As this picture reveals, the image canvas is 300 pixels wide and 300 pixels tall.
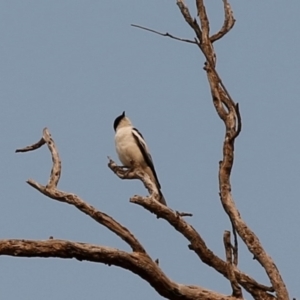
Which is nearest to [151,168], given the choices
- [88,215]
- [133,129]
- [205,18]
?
[133,129]

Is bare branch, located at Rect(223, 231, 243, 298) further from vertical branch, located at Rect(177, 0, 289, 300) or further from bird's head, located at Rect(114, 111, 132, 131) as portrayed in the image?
bird's head, located at Rect(114, 111, 132, 131)

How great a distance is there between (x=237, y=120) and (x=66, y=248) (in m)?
2.43

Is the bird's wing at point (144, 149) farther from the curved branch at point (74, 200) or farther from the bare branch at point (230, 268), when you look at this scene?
the bare branch at point (230, 268)

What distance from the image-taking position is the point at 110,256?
6.79m

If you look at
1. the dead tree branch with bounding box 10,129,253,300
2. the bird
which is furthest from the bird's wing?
the dead tree branch with bounding box 10,129,253,300

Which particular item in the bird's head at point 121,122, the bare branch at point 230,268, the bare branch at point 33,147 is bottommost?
→ the bare branch at point 230,268

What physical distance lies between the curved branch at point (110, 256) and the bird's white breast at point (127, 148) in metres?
5.58

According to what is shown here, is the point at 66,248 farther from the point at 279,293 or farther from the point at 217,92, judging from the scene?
the point at 217,92

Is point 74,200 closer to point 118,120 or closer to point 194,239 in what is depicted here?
point 194,239

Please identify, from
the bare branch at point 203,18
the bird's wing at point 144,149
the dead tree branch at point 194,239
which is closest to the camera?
the dead tree branch at point 194,239

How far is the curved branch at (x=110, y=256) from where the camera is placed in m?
6.62

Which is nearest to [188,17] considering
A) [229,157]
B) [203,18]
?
[203,18]

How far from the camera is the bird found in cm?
1259

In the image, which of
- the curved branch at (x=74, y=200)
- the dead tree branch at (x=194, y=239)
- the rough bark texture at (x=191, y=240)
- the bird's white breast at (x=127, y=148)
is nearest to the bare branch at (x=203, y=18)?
the rough bark texture at (x=191, y=240)
